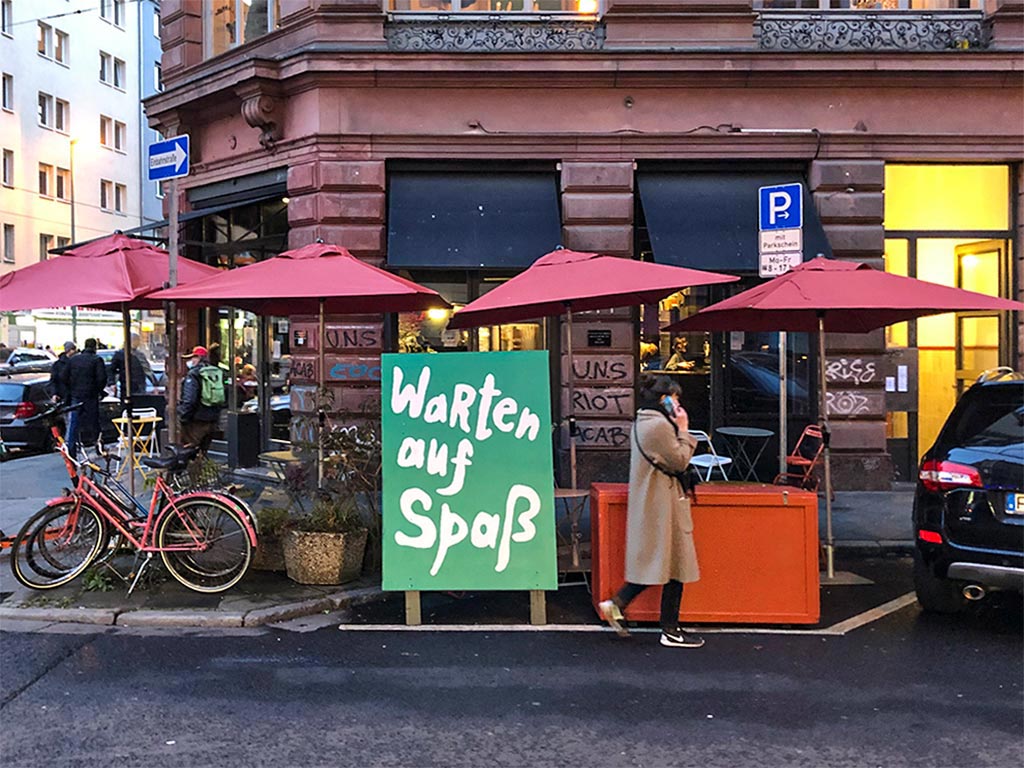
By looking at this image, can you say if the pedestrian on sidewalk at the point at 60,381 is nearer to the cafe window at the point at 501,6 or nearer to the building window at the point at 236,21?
the building window at the point at 236,21

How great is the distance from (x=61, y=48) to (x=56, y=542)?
44.2m

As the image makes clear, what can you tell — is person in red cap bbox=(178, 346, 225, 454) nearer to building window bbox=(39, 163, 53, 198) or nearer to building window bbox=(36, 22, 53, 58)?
building window bbox=(39, 163, 53, 198)

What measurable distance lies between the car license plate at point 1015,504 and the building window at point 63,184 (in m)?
46.6

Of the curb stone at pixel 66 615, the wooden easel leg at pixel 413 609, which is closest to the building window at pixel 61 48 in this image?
the curb stone at pixel 66 615

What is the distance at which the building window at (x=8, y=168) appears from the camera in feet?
135

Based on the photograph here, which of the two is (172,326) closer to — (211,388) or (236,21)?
(211,388)

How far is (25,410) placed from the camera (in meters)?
16.4

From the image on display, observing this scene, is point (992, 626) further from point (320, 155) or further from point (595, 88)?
point (320, 155)

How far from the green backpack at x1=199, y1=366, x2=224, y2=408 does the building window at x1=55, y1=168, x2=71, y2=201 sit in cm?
3835

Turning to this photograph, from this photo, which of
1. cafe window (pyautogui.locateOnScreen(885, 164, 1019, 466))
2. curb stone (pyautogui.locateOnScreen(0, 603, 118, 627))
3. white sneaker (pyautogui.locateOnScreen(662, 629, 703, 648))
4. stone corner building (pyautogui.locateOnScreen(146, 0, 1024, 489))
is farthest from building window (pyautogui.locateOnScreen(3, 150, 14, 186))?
white sneaker (pyautogui.locateOnScreen(662, 629, 703, 648))

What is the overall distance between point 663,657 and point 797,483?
14.6 feet

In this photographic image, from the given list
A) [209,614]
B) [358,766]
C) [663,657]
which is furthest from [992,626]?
[209,614]

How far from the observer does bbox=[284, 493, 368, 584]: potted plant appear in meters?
7.68

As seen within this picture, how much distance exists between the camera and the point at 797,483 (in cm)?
1000
